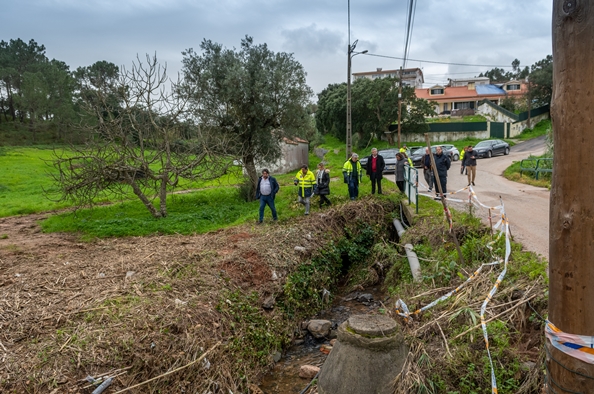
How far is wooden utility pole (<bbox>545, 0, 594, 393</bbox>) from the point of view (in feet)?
7.29

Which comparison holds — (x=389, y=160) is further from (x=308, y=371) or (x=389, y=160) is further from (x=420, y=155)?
(x=308, y=371)

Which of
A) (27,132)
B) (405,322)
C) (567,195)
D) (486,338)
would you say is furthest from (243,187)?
(27,132)

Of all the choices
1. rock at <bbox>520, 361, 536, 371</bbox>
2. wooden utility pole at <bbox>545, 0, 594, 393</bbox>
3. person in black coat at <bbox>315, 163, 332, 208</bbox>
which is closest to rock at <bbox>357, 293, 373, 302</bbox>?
person in black coat at <bbox>315, 163, 332, 208</bbox>

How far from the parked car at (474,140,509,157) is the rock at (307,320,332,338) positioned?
1114 inches

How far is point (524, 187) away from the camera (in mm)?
16266

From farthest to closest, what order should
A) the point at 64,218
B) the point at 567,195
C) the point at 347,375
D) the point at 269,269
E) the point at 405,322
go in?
the point at 64,218 → the point at 269,269 → the point at 405,322 → the point at 347,375 → the point at 567,195

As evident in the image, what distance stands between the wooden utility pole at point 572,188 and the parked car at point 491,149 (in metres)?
32.8

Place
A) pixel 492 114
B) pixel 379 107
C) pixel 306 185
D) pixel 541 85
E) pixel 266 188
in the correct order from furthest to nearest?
pixel 492 114 → pixel 541 85 → pixel 379 107 → pixel 306 185 → pixel 266 188

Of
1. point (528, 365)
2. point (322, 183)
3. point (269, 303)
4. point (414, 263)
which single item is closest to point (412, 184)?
point (322, 183)

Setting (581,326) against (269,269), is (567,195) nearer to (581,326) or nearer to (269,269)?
(581,326)

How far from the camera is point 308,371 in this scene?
6.68 meters

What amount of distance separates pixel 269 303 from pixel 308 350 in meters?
1.19

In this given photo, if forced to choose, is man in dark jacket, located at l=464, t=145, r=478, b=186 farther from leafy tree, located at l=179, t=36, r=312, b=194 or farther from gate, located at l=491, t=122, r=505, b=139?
gate, located at l=491, t=122, r=505, b=139

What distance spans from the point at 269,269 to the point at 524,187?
11.8m
